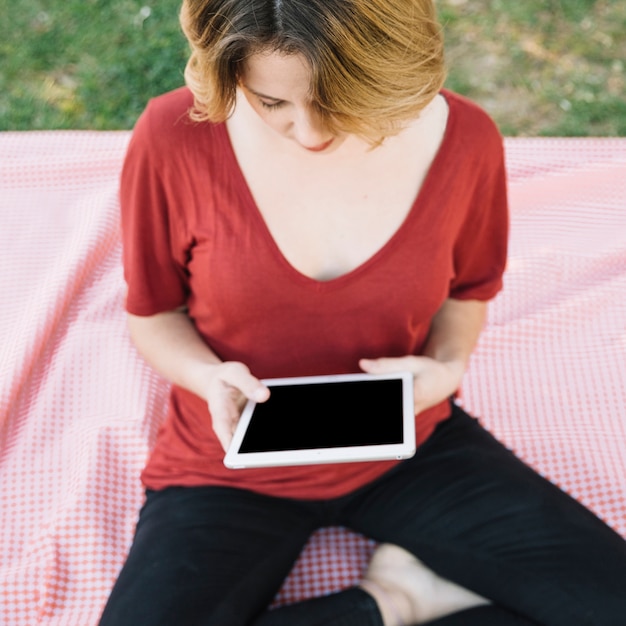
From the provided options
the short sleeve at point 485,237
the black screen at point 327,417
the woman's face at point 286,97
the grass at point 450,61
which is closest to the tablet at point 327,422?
the black screen at point 327,417

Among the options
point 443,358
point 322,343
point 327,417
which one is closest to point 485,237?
point 443,358

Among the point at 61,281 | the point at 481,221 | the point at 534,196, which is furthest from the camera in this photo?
the point at 534,196

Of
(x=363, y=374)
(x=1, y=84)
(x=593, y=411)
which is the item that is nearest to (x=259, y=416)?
(x=363, y=374)

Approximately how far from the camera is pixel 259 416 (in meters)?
1.42

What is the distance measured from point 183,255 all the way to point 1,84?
231 cm

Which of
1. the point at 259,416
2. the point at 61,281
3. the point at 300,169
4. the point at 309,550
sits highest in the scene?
the point at 300,169

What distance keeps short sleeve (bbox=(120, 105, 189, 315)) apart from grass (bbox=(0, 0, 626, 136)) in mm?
1903

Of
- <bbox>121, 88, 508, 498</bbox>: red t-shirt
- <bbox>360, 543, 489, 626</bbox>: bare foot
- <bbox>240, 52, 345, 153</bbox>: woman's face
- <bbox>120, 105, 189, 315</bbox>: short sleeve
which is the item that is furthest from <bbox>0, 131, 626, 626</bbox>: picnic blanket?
<bbox>240, 52, 345, 153</bbox>: woman's face

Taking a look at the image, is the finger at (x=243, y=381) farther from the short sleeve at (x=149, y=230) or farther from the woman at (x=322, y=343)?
the short sleeve at (x=149, y=230)

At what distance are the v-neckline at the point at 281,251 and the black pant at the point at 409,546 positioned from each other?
0.43 m

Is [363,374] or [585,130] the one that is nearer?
[363,374]

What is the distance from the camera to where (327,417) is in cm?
141

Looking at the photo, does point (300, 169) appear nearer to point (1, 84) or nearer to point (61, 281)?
point (61, 281)

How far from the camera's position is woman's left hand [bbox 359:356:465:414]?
1.49 metres
